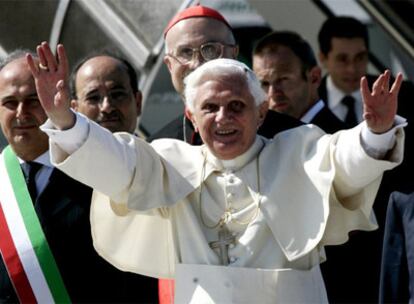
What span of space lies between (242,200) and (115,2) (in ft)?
8.66

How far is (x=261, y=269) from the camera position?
15.2 feet

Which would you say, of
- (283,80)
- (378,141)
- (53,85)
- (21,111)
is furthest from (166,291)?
(283,80)

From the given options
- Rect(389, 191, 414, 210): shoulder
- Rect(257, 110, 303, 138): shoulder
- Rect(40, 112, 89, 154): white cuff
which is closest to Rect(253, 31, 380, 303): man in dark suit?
Rect(257, 110, 303, 138): shoulder

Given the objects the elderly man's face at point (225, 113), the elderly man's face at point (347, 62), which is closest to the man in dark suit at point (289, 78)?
the elderly man's face at point (347, 62)

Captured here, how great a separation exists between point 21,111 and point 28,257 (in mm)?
528

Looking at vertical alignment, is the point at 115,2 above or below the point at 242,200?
above

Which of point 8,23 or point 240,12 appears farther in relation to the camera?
point 240,12

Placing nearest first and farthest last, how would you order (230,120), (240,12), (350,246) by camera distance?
(230,120)
(350,246)
(240,12)

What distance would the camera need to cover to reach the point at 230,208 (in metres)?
4.73

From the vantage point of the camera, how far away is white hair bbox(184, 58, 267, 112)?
4.66m

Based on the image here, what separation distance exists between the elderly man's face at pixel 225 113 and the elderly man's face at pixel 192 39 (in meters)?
0.77

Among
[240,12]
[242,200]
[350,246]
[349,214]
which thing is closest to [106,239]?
[242,200]

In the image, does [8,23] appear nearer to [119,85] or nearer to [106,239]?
[119,85]

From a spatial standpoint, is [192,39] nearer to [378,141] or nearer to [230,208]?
[230,208]
